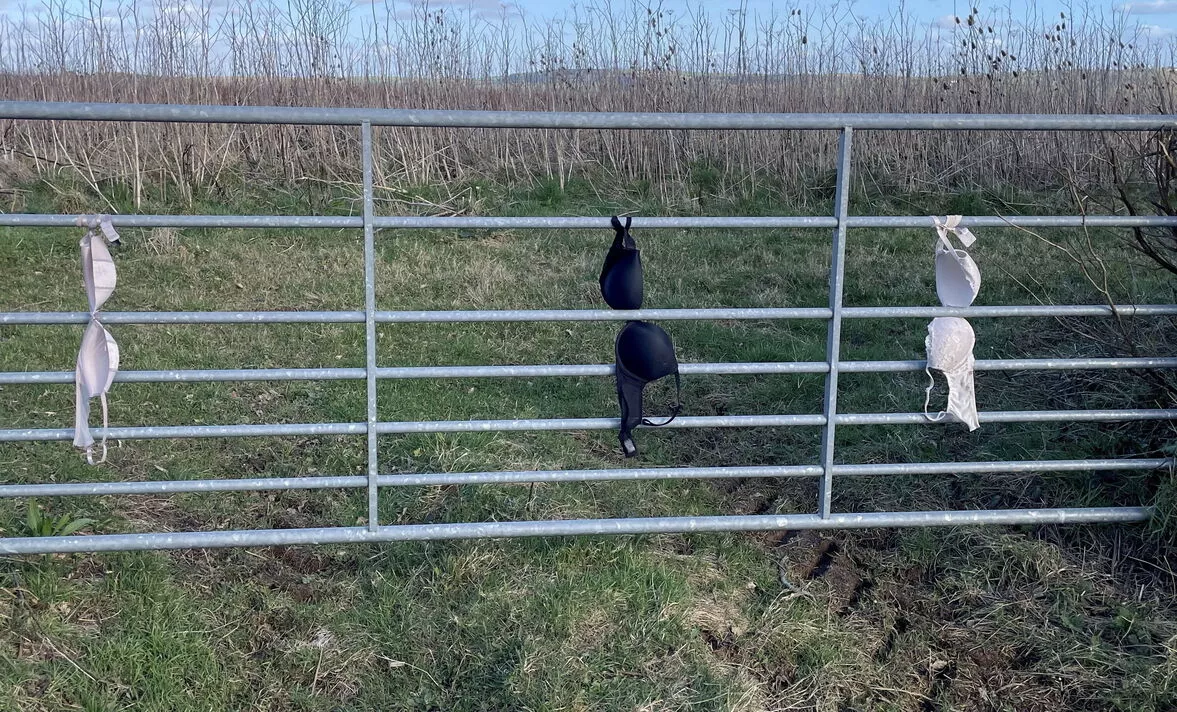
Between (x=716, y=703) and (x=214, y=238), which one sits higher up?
(x=214, y=238)

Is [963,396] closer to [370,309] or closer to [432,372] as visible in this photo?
[432,372]

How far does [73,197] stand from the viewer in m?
8.29

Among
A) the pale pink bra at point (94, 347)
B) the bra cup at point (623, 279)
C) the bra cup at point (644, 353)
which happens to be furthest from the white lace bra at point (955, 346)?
the pale pink bra at point (94, 347)

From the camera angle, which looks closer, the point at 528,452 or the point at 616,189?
the point at 528,452

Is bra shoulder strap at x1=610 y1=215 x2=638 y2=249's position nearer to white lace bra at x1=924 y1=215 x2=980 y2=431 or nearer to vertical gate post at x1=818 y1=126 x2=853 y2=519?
vertical gate post at x1=818 y1=126 x2=853 y2=519

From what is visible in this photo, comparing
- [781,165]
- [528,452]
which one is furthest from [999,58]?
[528,452]

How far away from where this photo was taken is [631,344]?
2934 mm

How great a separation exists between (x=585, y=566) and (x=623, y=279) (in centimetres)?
104

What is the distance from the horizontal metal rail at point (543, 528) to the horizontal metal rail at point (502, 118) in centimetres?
112

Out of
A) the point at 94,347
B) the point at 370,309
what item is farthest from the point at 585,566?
Result: the point at 94,347

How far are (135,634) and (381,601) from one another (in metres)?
0.70

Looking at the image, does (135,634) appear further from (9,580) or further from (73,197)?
(73,197)

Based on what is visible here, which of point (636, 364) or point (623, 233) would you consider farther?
point (636, 364)

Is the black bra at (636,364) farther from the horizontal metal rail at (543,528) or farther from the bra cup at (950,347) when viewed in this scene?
the bra cup at (950,347)
